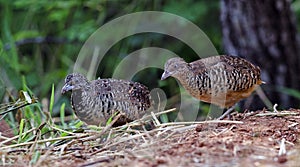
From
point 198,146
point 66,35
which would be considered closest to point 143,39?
point 66,35

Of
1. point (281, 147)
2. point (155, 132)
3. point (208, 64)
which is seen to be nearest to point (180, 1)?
point (208, 64)

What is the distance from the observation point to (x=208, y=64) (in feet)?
15.2

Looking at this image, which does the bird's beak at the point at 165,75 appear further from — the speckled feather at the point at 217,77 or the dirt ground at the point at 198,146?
the dirt ground at the point at 198,146

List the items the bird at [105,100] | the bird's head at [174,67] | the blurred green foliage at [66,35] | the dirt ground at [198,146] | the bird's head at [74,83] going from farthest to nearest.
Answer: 1. the blurred green foliage at [66,35]
2. the bird's head at [174,67]
3. the bird's head at [74,83]
4. the bird at [105,100]
5. the dirt ground at [198,146]

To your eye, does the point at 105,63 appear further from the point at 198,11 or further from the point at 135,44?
the point at 198,11

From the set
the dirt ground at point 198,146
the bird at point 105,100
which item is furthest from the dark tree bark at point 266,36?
the dirt ground at point 198,146

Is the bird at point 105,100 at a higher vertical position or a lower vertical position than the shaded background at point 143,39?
lower

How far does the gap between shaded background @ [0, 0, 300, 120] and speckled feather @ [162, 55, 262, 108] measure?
4.49 feet

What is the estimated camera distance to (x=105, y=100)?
4391 millimetres

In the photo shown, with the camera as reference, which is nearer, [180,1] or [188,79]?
[188,79]

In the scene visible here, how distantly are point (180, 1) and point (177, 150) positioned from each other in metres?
4.16

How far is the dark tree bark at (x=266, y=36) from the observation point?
595 cm

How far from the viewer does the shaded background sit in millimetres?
6020

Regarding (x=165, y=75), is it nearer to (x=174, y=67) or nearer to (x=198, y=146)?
(x=174, y=67)
